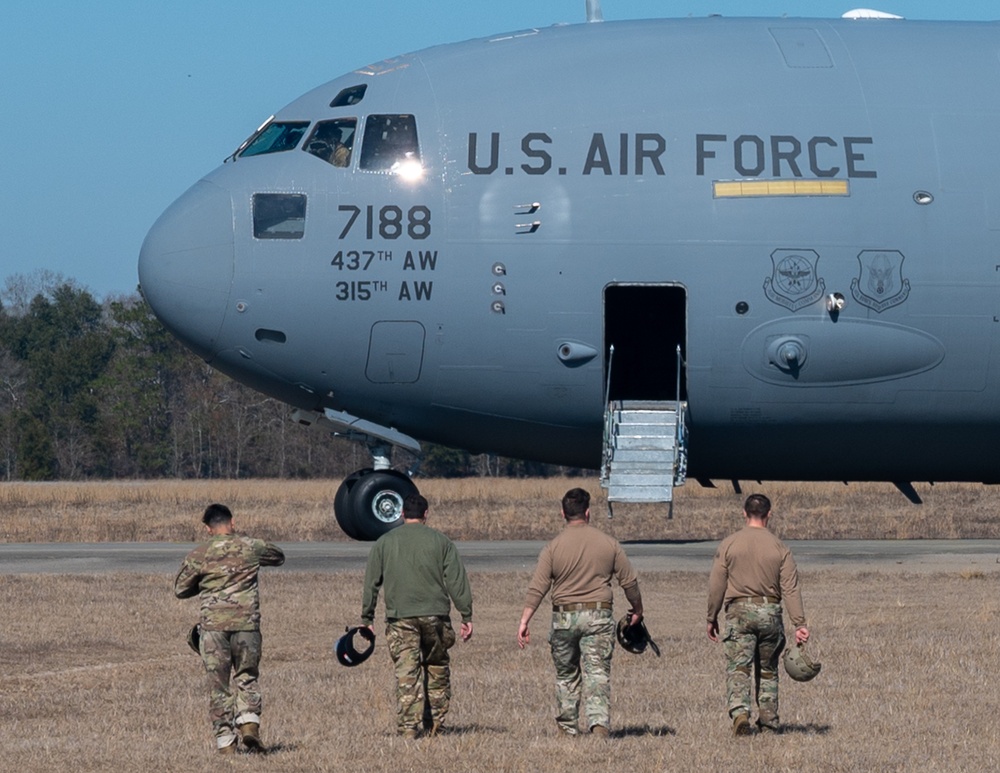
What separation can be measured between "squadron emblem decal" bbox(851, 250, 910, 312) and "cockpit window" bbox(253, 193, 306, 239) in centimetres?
761

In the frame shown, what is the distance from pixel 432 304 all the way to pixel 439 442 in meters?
2.49

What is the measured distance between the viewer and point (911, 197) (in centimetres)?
2255

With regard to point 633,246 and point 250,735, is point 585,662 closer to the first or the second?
point 250,735

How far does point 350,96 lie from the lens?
77.8ft

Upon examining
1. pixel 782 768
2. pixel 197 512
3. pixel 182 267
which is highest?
pixel 182 267

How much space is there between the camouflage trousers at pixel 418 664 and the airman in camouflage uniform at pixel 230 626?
1.01 meters

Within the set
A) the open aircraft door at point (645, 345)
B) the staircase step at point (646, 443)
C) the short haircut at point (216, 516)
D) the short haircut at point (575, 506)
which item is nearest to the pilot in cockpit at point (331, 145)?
the open aircraft door at point (645, 345)

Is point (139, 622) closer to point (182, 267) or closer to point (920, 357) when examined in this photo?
point (182, 267)

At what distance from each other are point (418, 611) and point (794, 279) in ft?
39.0

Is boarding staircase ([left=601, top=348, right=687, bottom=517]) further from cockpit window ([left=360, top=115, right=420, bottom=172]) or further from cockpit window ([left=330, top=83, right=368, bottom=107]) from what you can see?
cockpit window ([left=330, top=83, right=368, bottom=107])

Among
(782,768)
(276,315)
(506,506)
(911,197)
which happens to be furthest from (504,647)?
A: (506,506)

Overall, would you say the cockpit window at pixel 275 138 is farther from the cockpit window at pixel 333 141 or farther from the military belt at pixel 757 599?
the military belt at pixel 757 599

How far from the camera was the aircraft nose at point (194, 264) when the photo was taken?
2278 cm

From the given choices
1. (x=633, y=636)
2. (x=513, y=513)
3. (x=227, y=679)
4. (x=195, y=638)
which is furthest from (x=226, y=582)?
(x=513, y=513)
